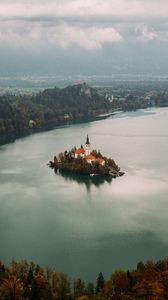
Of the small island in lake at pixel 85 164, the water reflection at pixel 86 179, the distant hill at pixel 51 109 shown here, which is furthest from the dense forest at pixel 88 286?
the distant hill at pixel 51 109

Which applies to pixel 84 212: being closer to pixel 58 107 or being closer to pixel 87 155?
pixel 87 155

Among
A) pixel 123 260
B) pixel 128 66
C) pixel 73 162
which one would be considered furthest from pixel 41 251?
pixel 128 66

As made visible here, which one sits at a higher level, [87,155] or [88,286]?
[87,155]

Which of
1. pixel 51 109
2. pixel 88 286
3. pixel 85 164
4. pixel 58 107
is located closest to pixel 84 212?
pixel 85 164

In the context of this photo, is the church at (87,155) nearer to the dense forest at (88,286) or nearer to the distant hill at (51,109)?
the distant hill at (51,109)

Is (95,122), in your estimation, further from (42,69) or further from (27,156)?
(42,69)

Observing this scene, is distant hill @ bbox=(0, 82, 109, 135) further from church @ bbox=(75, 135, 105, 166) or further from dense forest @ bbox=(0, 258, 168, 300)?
dense forest @ bbox=(0, 258, 168, 300)

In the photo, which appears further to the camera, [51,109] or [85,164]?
[51,109]
